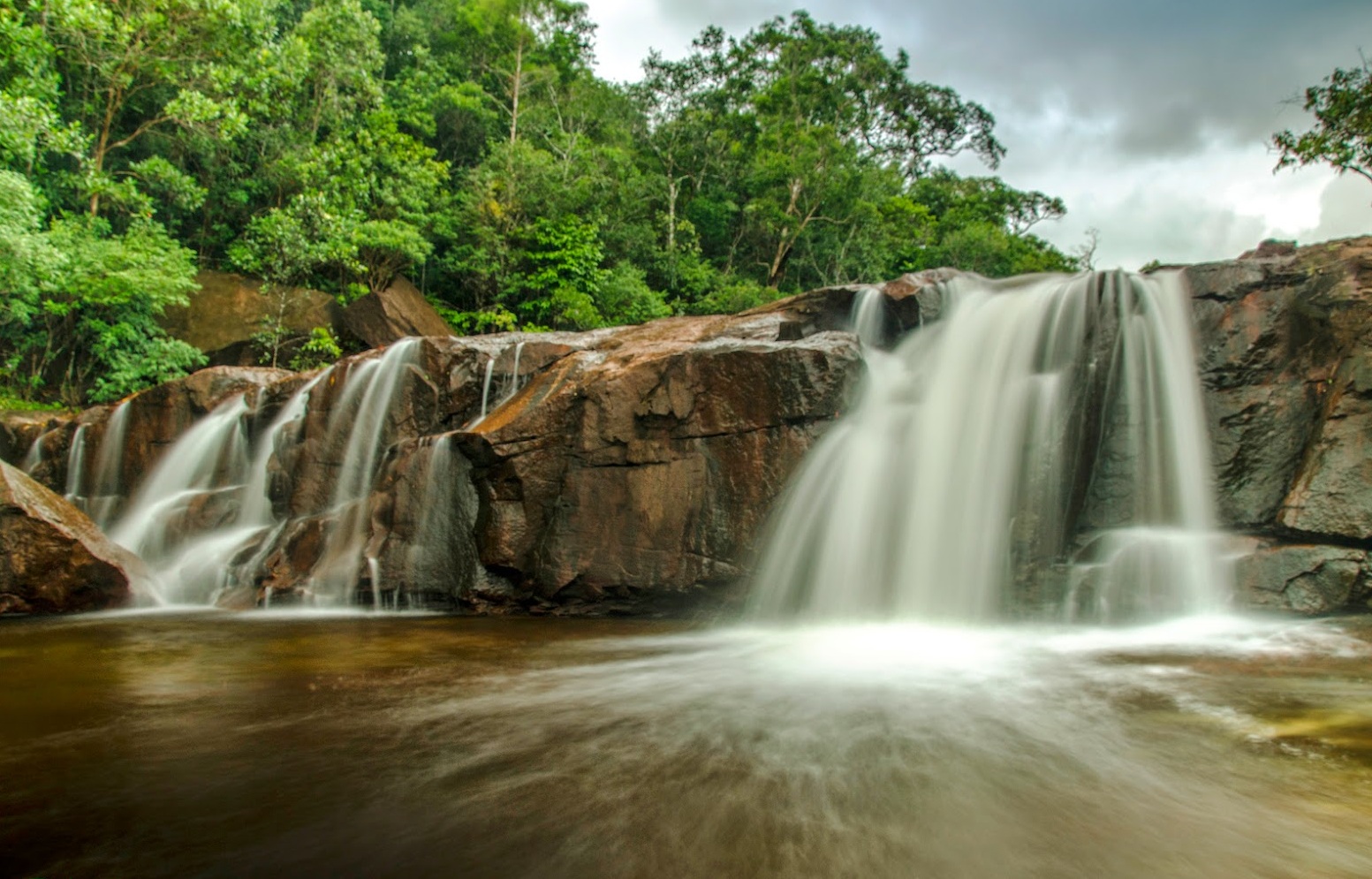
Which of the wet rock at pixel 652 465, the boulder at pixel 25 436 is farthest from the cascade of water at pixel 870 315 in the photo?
the boulder at pixel 25 436

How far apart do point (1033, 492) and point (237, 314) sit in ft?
58.7

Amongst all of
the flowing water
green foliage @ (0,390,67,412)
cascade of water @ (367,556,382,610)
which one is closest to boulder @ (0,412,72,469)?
green foliage @ (0,390,67,412)

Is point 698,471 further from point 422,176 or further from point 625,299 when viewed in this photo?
point 422,176

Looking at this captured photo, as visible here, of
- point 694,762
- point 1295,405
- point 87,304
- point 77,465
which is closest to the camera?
point 694,762

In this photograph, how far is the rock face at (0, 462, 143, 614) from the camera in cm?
769

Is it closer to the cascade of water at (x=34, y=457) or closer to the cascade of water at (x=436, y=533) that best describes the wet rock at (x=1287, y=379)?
the cascade of water at (x=436, y=533)

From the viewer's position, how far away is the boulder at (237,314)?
16.9 meters

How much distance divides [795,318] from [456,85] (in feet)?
71.8

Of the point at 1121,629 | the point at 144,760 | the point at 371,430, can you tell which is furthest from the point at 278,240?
the point at 1121,629

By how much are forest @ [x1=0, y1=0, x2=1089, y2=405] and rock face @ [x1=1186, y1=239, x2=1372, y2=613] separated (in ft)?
48.4

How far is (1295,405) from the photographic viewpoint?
284 inches

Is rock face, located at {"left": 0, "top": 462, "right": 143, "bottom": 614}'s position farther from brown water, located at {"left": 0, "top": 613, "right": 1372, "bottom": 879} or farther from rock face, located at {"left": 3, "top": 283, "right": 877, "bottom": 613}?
brown water, located at {"left": 0, "top": 613, "right": 1372, "bottom": 879}

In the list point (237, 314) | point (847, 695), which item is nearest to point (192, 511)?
point (237, 314)

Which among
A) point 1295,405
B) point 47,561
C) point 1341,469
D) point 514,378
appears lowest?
point 47,561
